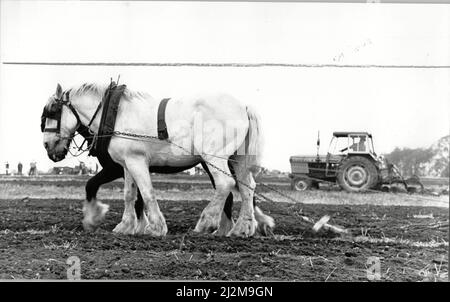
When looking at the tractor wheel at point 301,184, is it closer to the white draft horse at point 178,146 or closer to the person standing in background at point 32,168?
the white draft horse at point 178,146

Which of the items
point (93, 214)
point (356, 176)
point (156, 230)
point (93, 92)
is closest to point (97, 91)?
point (93, 92)

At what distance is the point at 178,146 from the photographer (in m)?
4.25

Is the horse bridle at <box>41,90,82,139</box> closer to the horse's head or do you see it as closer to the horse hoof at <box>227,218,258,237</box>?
the horse's head

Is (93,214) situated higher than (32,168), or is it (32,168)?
(32,168)

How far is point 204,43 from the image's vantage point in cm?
417

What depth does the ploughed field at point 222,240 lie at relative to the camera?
417cm

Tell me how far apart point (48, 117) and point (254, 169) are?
1.31m

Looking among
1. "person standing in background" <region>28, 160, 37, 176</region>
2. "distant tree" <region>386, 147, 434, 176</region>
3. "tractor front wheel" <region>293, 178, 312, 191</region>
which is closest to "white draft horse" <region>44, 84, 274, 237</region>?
"person standing in background" <region>28, 160, 37, 176</region>

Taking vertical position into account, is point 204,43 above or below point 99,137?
above

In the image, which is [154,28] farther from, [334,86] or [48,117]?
[334,86]

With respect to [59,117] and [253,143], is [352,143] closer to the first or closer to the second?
[253,143]

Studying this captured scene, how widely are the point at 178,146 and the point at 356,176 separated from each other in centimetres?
114
